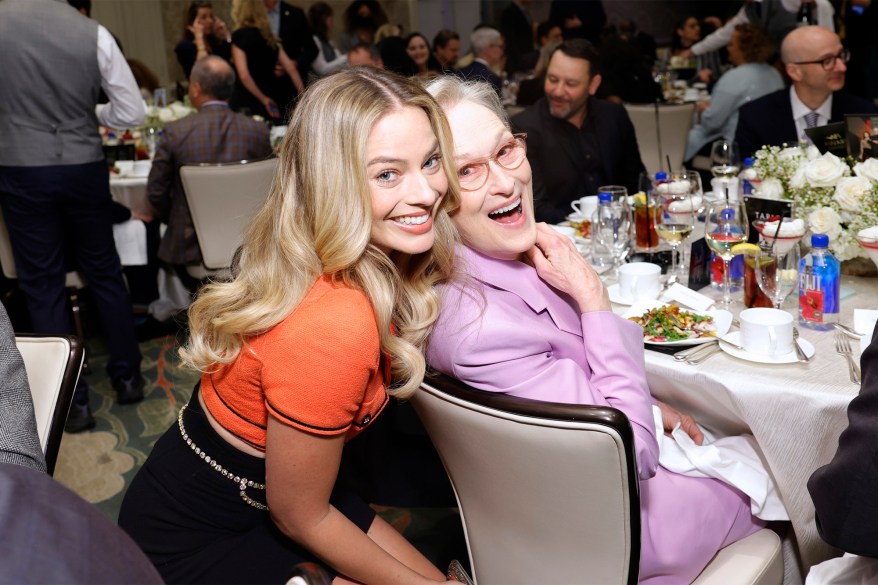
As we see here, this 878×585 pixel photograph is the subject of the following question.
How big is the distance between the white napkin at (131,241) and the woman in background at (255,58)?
2.57 m

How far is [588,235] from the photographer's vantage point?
2920mm

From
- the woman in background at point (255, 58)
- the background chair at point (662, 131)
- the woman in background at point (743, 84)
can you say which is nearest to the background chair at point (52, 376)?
the background chair at point (662, 131)

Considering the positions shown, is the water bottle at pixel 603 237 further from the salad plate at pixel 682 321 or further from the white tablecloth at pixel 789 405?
the white tablecloth at pixel 789 405

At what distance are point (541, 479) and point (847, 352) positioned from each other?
824 millimetres

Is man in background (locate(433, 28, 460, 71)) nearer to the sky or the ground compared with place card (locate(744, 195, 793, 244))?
nearer to the sky

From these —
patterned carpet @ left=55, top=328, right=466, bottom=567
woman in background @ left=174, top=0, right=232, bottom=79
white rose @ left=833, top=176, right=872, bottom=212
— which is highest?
woman in background @ left=174, top=0, right=232, bottom=79

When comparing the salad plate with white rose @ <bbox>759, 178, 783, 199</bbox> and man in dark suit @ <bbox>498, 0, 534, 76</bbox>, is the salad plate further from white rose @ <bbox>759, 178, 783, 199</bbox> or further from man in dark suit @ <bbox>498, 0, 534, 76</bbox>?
man in dark suit @ <bbox>498, 0, 534, 76</bbox>

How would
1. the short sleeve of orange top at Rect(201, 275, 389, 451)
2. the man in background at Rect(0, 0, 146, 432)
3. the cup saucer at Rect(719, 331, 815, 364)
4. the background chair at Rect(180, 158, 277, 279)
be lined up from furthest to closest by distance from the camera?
the background chair at Rect(180, 158, 277, 279) < the man in background at Rect(0, 0, 146, 432) < the cup saucer at Rect(719, 331, 815, 364) < the short sleeve of orange top at Rect(201, 275, 389, 451)

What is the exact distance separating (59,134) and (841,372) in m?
3.07

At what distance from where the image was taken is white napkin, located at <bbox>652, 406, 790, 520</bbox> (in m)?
1.78

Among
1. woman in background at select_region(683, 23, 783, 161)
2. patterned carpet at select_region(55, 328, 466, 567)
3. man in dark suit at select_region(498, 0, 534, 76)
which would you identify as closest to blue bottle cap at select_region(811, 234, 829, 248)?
patterned carpet at select_region(55, 328, 466, 567)

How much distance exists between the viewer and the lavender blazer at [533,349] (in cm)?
154

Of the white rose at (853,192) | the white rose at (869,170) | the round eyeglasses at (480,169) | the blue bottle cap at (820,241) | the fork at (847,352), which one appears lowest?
the fork at (847,352)

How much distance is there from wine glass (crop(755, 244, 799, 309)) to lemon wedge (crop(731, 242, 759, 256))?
0.02 m
